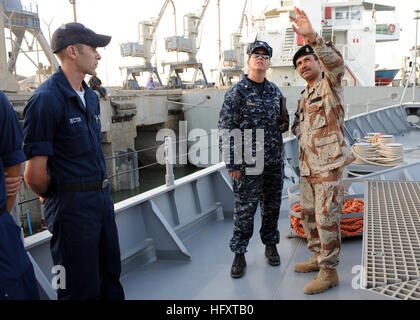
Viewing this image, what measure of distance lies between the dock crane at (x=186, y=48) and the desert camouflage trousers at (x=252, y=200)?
28.4 m

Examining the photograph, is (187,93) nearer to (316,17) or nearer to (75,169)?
(316,17)

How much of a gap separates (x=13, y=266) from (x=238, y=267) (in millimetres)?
1669

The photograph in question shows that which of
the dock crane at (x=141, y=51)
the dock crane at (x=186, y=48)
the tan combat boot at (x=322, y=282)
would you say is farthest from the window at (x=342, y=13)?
the tan combat boot at (x=322, y=282)

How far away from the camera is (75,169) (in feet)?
5.78

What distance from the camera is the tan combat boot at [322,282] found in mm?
2400

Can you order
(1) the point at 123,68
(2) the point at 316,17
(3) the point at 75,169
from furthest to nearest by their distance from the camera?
(1) the point at 123,68 → (2) the point at 316,17 → (3) the point at 75,169

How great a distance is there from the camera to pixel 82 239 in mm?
1770

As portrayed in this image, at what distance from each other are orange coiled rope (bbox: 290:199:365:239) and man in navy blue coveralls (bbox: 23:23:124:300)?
1.96 metres

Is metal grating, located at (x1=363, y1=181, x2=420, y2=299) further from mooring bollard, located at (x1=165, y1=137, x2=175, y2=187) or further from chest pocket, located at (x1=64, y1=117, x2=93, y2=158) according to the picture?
mooring bollard, located at (x1=165, y1=137, x2=175, y2=187)

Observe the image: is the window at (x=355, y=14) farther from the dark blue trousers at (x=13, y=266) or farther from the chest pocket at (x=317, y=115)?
the dark blue trousers at (x=13, y=266)

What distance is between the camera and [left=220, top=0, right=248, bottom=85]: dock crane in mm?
39188

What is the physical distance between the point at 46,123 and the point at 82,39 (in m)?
0.43

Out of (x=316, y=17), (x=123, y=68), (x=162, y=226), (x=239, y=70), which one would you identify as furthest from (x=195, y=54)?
(x=162, y=226)

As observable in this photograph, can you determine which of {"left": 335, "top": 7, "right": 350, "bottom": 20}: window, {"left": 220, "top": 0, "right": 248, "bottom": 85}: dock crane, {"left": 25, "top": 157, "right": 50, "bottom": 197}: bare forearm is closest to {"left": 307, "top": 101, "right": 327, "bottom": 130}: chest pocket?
{"left": 25, "top": 157, "right": 50, "bottom": 197}: bare forearm
